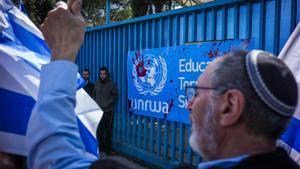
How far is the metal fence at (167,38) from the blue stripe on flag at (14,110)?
3300 mm

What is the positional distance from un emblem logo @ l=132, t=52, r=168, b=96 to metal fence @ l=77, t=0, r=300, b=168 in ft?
0.79

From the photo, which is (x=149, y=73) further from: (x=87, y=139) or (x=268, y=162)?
(x=268, y=162)

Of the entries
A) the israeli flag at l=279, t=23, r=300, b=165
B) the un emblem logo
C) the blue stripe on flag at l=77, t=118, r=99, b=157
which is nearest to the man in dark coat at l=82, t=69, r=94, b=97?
the un emblem logo

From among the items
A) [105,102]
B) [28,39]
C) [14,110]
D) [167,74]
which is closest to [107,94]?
[105,102]

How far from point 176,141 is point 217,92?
4964 millimetres

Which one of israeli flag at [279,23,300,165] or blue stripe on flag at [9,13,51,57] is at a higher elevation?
blue stripe on flag at [9,13,51,57]

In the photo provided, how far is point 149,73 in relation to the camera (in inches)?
264

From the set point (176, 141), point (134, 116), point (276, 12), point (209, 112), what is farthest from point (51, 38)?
point (134, 116)

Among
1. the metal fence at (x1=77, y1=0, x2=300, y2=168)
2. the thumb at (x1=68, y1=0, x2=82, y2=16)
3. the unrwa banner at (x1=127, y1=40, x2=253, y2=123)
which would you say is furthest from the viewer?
the unrwa banner at (x1=127, y1=40, x2=253, y2=123)

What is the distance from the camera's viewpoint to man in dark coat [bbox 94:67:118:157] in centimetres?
763

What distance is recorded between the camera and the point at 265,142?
1.25 metres

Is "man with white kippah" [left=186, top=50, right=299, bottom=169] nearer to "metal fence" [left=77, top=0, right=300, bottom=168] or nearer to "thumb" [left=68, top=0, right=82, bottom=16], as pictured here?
"thumb" [left=68, top=0, right=82, bottom=16]

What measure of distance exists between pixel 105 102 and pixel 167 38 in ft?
6.44

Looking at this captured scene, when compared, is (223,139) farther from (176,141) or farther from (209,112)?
(176,141)
